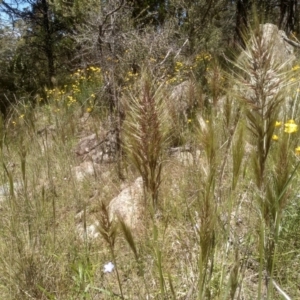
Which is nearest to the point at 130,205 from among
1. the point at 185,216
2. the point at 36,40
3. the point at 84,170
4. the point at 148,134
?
the point at 185,216

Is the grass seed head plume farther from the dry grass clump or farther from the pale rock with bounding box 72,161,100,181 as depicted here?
the pale rock with bounding box 72,161,100,181

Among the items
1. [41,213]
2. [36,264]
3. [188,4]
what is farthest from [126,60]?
[36,264]

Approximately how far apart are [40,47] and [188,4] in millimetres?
3807

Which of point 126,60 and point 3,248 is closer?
point 3,248

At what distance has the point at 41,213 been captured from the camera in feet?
5.98

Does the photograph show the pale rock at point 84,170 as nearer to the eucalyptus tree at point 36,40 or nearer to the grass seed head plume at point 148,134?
the grass seed head plume at point 148,134

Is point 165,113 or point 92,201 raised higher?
point 165,113

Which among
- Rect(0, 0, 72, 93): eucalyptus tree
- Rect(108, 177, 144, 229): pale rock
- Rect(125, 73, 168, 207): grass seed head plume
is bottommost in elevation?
Rect(108, 177, 144, 229): pale rock

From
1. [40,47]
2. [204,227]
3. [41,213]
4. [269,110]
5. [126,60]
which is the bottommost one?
[41,213]

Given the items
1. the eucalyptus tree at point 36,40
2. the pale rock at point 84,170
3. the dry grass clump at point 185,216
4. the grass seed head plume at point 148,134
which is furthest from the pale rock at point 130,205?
the eucalyptus tree at point 36,40

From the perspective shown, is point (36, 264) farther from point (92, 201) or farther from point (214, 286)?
point (92, 201)

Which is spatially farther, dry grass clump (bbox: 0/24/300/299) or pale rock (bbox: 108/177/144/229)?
pale rock (bbox: 108/177/144/229)

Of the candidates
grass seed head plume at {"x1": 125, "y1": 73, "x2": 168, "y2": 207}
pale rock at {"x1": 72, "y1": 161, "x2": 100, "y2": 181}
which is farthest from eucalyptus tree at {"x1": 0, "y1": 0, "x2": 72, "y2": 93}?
grass seed head plume at {"x1": 125, "y1": 73, "x2": 168, "y2": 207}

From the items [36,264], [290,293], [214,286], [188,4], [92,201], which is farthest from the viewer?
[188,4]
